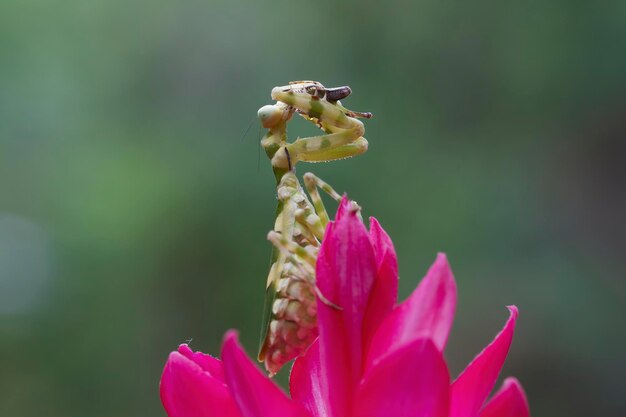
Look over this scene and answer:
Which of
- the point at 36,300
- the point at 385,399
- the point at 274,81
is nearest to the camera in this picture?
the point at 385,399

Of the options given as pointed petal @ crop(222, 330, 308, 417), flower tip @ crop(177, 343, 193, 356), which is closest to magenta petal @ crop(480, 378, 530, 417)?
pointed petal @ crop(222, 330, 308, 417)

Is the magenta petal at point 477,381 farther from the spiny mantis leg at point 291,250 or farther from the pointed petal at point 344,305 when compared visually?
the spiny mantis leg at point 291,250

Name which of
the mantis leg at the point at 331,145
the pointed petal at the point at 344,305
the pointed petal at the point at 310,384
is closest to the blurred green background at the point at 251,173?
the mantis leg at the point at 331,145

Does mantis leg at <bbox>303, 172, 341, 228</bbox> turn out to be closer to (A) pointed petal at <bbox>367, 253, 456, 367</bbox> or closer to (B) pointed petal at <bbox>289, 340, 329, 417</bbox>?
(B) pointed petal at <bbox>289, 340, 329, 417</bbox>

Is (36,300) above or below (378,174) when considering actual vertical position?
below

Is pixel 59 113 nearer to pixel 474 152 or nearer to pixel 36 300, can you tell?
pixel 36 300

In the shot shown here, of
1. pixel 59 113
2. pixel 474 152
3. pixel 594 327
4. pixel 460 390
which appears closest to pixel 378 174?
pixel 474 152

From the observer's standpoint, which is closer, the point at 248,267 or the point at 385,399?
the point at 385,399
